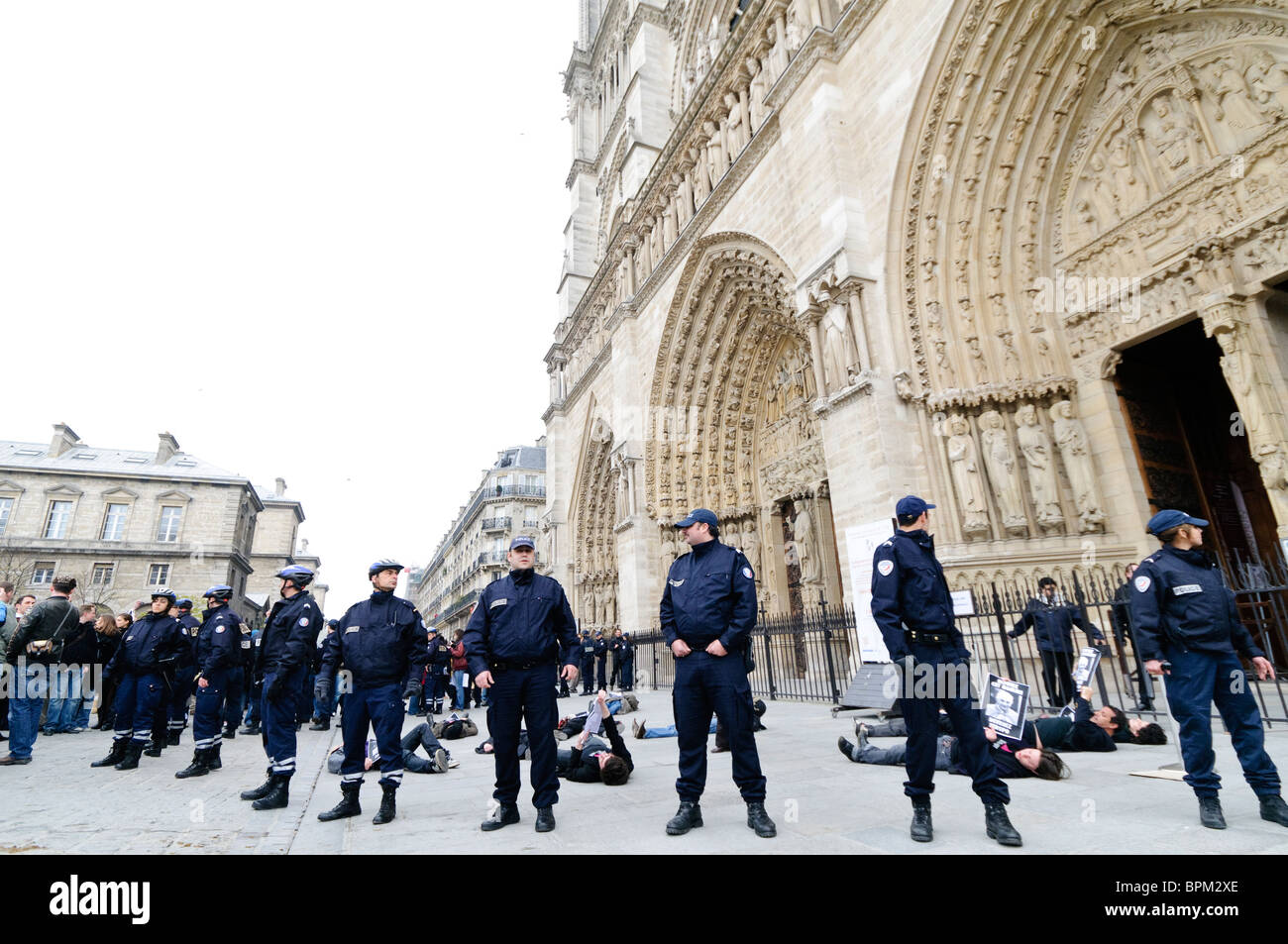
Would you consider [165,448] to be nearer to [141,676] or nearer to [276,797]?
[141,676]

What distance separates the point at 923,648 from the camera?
9.61 ft

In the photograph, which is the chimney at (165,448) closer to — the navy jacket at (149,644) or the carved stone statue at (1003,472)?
the navy jacket at (149,644)

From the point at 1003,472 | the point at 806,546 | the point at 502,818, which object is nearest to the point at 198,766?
the point at 502,818

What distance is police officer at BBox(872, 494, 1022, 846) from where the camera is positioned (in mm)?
2660

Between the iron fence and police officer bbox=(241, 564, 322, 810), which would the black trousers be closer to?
police officer bbox=(241, 564, 322, 810)

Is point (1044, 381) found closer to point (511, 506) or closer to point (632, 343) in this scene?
point (632, 343)

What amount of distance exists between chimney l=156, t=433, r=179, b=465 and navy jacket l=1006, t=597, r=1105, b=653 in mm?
40804

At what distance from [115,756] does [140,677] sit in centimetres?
70

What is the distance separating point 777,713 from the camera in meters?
8.29

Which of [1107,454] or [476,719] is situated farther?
[476,719]

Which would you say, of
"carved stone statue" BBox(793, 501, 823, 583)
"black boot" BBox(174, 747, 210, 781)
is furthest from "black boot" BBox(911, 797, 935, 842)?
"carved stone statue" BBox(793, 501, 823, 583)

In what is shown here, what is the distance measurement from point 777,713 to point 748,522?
23.1 ft

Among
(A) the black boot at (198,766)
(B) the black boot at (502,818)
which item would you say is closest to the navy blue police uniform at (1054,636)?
(B) the black boot at (502,818)
